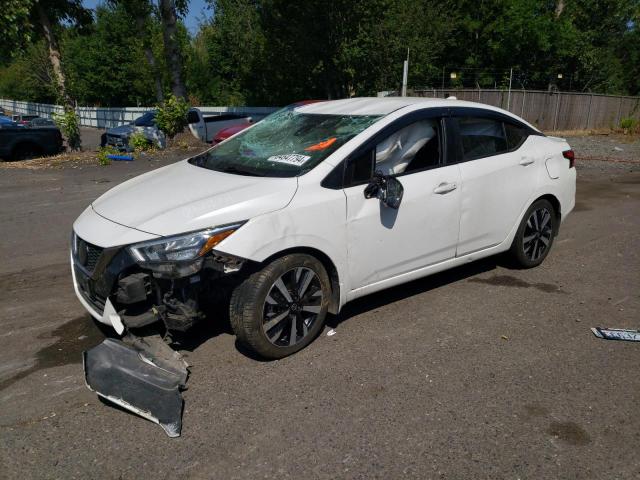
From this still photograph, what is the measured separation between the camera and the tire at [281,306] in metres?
3.49

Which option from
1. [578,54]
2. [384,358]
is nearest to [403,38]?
[578,54]

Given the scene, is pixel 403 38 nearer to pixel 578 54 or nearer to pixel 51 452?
pixel 578 54

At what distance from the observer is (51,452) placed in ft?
9.27

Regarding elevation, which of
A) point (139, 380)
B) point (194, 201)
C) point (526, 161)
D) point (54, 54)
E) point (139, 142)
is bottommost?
point (139, 380)

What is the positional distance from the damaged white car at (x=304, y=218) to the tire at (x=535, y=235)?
57 mm

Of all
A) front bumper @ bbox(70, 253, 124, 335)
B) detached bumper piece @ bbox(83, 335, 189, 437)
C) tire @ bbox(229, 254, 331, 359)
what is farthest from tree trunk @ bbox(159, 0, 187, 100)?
detached bumper piece @ bbox(83, 335, 189, 437)

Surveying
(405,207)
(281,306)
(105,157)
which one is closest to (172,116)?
(105,157)

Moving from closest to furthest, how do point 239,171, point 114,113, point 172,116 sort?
1. point 239,171
2. point 172,116
3. point 114,113

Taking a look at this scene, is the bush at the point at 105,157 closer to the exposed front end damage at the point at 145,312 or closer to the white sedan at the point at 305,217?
the white sedan at the point at 305,217

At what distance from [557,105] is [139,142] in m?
22.9

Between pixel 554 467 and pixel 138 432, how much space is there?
7.13ft

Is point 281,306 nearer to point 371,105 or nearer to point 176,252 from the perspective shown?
point 176,252

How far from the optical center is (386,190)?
393 cm

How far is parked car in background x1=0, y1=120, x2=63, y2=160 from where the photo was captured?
47.3 feet
